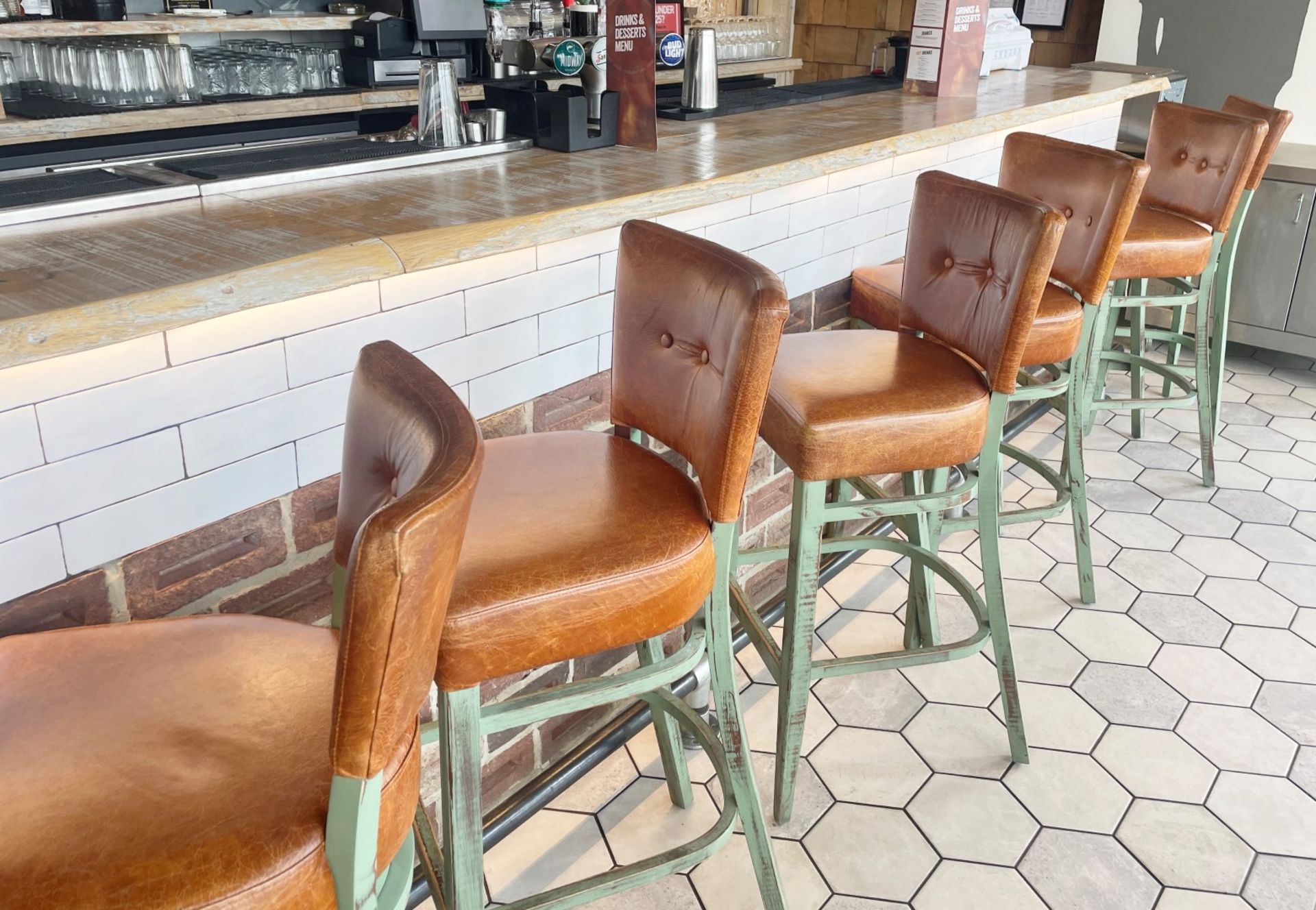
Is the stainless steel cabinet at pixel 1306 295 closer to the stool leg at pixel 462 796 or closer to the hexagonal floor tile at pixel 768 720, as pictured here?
the hexagonal floor tile at pixel 768 720

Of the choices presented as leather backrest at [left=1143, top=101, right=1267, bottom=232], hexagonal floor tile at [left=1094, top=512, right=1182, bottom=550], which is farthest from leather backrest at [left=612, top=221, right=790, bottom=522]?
leather backrest at [left=1143, top=101, right=1267, bottom=232]

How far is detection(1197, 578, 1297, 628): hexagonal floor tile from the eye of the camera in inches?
116

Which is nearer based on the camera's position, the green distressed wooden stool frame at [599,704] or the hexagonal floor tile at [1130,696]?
the green distressed wooden stool frame at [599,704]

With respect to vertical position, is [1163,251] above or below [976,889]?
above

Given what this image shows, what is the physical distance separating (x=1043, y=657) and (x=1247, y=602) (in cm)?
75

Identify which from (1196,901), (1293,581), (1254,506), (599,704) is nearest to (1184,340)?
(1254,506)

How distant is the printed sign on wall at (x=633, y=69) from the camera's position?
81.2 inches

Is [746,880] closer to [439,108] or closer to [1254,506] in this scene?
[439,108]

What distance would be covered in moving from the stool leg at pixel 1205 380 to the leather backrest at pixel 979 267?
1.74 metres

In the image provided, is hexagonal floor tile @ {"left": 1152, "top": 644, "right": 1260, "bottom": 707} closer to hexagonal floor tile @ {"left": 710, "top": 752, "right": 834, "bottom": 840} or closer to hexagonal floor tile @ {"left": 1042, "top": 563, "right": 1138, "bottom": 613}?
hexagonal floor tile @ {"left": 1042, "top": 563, "right": 1138, "bottom": 613}

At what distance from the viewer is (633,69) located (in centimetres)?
213

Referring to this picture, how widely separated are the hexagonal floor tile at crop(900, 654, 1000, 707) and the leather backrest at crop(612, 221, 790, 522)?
4.26 ft

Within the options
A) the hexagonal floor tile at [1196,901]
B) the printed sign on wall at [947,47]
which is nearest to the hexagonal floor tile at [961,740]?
the hexagonal floor tile at [1196,901]

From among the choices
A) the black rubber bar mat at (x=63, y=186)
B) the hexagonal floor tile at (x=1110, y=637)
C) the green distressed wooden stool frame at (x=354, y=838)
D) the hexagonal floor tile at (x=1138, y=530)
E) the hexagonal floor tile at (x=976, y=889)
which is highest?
the black rubber bar mat at (x=63, y=186)
